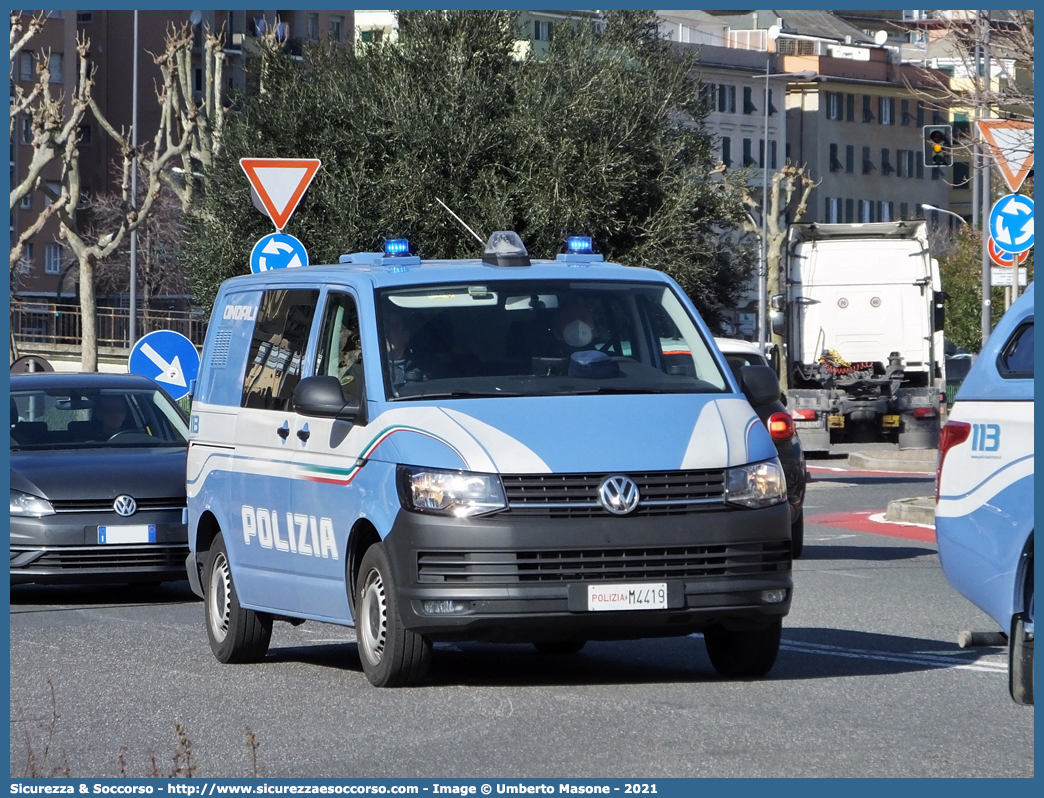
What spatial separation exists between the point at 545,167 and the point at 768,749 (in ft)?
108

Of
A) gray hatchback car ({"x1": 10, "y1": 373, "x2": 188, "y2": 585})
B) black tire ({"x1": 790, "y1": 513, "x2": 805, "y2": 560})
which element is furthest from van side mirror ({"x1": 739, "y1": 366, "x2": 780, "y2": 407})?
black tire ({"x1": 790, "y1": 513, "x2": 805, "y2": 560})

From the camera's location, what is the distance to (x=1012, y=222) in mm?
24047

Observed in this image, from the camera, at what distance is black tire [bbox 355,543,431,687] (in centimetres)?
933

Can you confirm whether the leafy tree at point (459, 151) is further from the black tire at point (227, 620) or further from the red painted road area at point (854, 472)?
the black tire at point (227, 620)

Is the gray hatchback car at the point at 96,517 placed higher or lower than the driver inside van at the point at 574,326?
lower

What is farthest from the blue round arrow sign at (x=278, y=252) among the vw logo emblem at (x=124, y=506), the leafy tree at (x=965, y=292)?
the leafy tree at (x=965, y=292)

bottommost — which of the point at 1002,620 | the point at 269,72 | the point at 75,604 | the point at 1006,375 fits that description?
the point at 75,604

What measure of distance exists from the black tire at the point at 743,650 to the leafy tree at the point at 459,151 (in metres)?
29.1

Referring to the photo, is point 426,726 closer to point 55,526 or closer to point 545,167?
point 55,526

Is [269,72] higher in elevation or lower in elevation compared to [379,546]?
higher

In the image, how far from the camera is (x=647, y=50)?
147ft

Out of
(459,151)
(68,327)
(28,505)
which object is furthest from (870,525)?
(68,327)

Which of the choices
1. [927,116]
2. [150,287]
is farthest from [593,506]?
[927,116]

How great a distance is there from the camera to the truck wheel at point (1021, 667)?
707 centimetres
